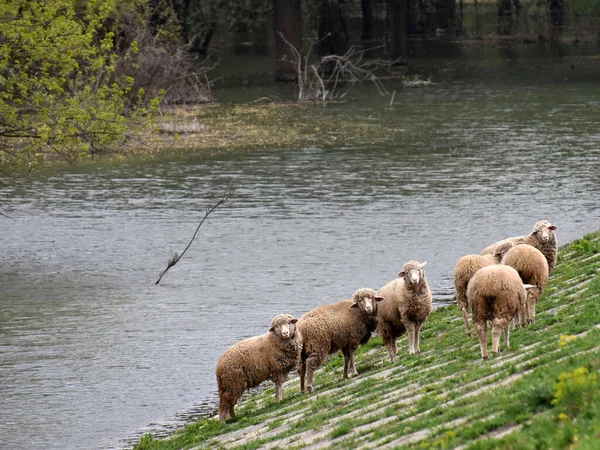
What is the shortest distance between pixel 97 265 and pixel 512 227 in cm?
1028

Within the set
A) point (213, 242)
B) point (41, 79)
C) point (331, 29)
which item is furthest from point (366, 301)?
point (331, 29)

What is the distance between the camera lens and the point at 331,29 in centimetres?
8438

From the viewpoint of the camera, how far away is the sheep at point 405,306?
1552 cm

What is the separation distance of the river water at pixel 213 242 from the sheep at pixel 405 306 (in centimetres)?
329

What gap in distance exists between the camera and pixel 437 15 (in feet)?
354

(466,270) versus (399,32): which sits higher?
(399,32)

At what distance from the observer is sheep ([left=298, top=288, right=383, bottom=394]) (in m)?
15.4

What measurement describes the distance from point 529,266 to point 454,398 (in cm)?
402

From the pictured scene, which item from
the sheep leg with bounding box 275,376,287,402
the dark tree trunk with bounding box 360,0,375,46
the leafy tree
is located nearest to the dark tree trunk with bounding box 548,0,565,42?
the dark tree trunk with bounding box 360,0,375,46

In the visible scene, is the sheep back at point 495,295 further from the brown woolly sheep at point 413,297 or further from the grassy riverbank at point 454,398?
the brown woolly sheep at point 413,297

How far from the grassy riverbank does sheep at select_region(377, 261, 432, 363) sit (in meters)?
0.33

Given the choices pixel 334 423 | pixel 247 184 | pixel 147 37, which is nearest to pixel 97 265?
pixel 247 184

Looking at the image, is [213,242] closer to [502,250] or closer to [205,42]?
[502,250]

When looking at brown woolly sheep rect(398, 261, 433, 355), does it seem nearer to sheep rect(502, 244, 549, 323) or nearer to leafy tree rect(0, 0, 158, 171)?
sheep rect(502, 244, 549, 323)
